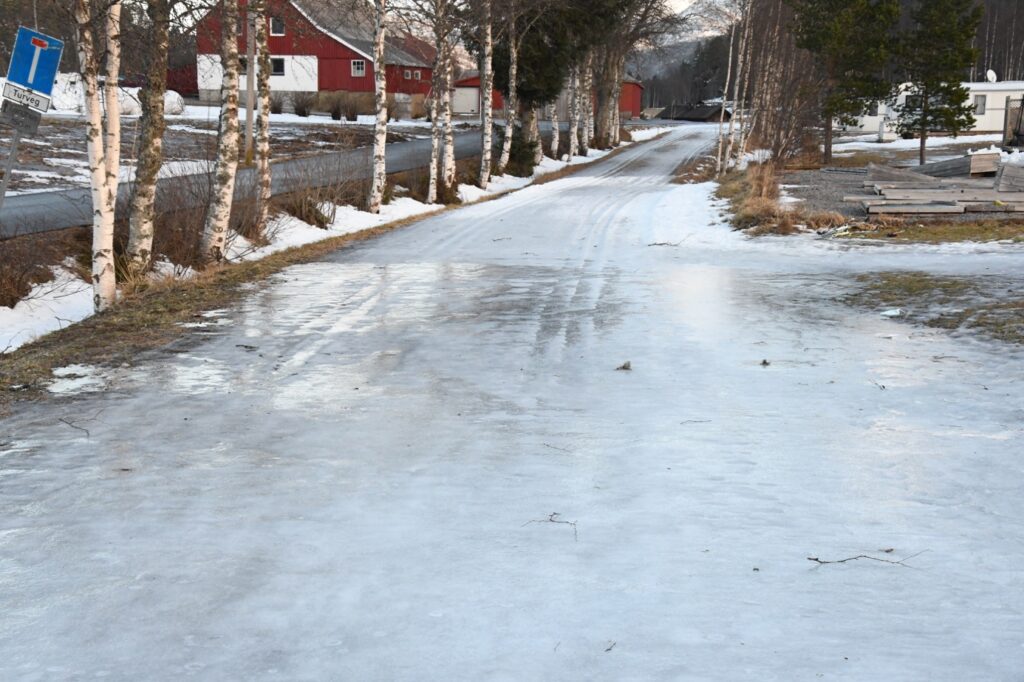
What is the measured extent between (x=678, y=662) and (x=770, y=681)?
0.35m

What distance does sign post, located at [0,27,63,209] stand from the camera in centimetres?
1070

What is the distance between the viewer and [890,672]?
3994 millimetres

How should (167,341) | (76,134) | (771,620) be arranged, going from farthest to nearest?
(76,134) → (167,341) → (771,620)

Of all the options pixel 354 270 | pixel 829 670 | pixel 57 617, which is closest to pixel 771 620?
pixel 829 670

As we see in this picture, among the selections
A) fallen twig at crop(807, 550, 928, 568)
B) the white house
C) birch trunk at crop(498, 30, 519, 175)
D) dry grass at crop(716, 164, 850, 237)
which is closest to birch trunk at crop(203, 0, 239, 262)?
dry grass at crop(716, 164, 850, 237)

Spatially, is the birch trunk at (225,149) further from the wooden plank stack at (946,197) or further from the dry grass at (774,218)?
the wooden plank stack at (946,197)

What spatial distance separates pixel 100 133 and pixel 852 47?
33633 mm

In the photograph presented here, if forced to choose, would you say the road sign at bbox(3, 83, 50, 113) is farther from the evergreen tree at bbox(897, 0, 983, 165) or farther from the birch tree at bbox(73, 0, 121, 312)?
the evergreen tree at bbox(897, 0, 983, 165)

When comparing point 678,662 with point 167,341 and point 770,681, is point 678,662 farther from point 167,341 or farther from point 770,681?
point 167,341

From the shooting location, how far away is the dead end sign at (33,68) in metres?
10.7

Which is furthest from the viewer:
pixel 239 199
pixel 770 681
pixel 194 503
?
pixel 239 199

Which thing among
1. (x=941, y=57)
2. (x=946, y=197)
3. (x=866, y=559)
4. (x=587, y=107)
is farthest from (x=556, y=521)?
(x=587, y=107)

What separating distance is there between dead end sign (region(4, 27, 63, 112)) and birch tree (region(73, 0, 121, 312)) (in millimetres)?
302

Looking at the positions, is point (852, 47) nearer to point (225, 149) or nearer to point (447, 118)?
point (447, 118)
